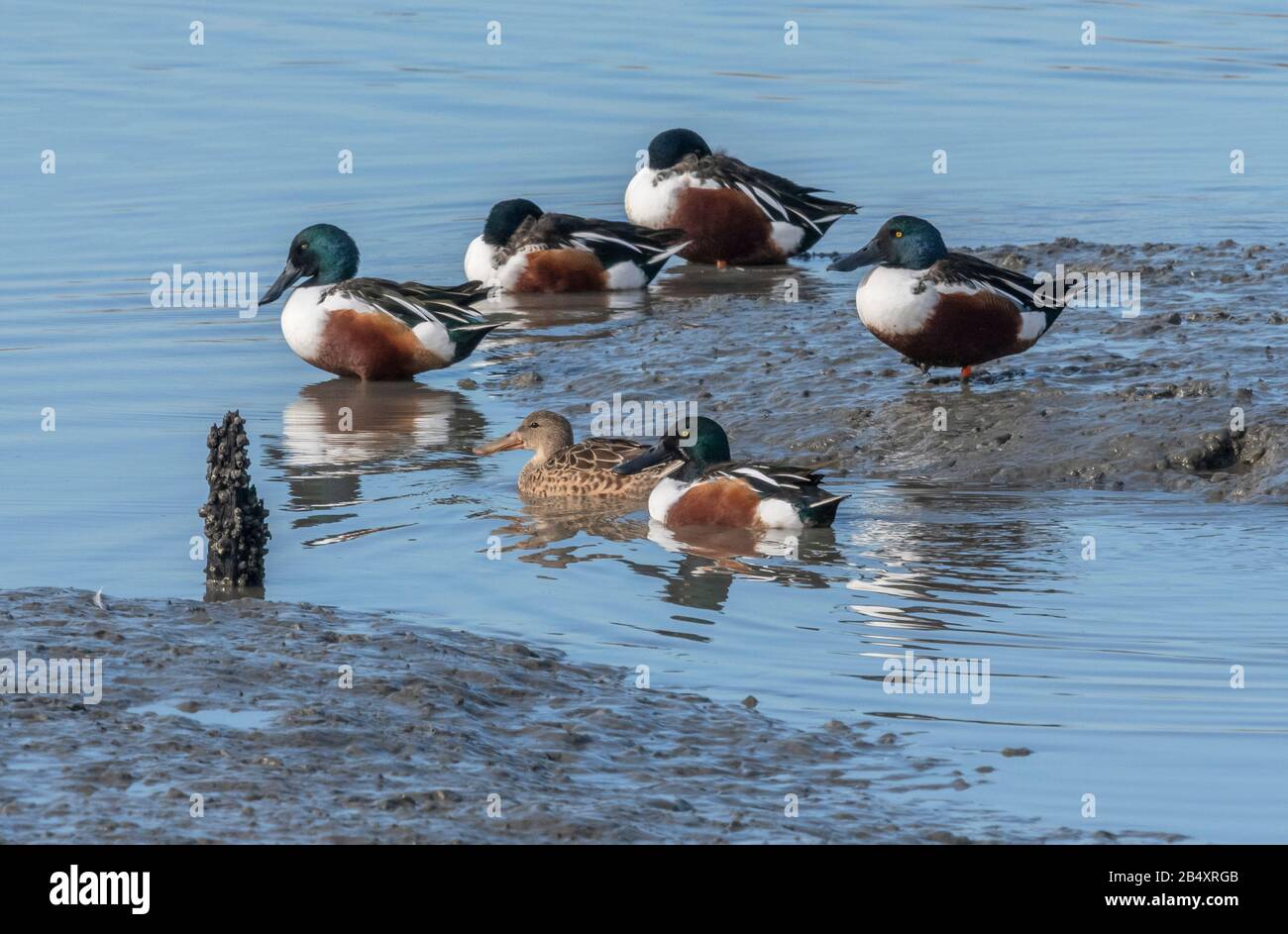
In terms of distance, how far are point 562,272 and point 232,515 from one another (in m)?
7.11

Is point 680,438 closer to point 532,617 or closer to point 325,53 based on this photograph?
point 532,617

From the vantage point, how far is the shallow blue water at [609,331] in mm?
6812

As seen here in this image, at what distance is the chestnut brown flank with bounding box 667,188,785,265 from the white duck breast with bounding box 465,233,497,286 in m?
1.66

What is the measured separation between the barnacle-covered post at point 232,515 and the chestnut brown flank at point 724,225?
796 centimetres

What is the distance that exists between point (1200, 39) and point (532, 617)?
58.5 ft

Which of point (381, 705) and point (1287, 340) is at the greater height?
point (1287, 340)

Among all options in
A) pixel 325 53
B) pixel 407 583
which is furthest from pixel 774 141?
pixel 407 583

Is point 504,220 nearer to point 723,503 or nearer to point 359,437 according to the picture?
point 359,437

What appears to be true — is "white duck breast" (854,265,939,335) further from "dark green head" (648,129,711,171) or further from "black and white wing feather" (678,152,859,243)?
"dark green head" (648,129,711,171)

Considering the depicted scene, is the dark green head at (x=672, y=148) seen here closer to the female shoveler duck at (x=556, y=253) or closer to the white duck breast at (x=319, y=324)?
the female shoveler duck at (x=556, y=253)

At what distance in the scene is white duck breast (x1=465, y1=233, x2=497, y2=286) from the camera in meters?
14.5

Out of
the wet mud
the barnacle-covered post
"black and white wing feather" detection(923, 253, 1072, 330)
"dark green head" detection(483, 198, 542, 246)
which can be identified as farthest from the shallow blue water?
"black and white wing feather" detection(923, 253, 1072, 330)

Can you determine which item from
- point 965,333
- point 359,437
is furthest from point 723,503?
point 359,437

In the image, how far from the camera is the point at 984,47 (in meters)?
23.0
